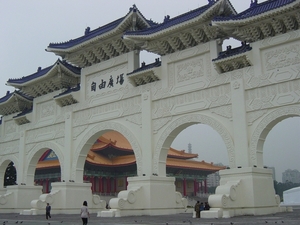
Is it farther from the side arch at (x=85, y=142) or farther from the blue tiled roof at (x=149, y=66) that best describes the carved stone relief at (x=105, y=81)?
the side arch at (x=85, y=142)

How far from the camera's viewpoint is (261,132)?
12.7 m

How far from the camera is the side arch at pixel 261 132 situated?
12477mm

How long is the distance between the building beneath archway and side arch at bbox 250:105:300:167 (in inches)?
1.3

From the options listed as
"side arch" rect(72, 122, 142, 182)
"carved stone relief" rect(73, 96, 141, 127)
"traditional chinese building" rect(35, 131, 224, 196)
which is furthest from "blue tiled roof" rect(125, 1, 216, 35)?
"traditional chinese building" rect(35, 131, 224, 196)

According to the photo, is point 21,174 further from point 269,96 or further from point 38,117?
A: point 269,96

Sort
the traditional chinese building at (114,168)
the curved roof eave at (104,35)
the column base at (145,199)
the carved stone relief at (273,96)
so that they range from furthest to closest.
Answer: the traditional chinese building at (114,168) < the curved roof eave at (104,35) < the column base at (145,199) < the carved stone relief at (273,96)

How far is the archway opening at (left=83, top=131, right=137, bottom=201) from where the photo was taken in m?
27.4

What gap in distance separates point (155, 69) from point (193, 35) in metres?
2.00

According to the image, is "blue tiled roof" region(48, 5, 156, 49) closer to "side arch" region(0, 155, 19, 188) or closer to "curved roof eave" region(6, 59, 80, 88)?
"curved roof eave" region(6, 59, 80, 88)

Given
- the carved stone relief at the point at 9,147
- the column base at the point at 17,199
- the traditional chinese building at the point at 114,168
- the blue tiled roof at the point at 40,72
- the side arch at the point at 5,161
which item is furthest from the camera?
the traditional chinese building at the point at 114,168

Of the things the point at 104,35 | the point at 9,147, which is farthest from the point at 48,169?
the point at 104,35

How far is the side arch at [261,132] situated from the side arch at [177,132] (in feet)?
A: 2.60

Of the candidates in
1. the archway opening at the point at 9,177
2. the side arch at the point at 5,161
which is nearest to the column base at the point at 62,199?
the side arch at the point at 5,161

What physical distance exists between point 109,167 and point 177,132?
555 inches
